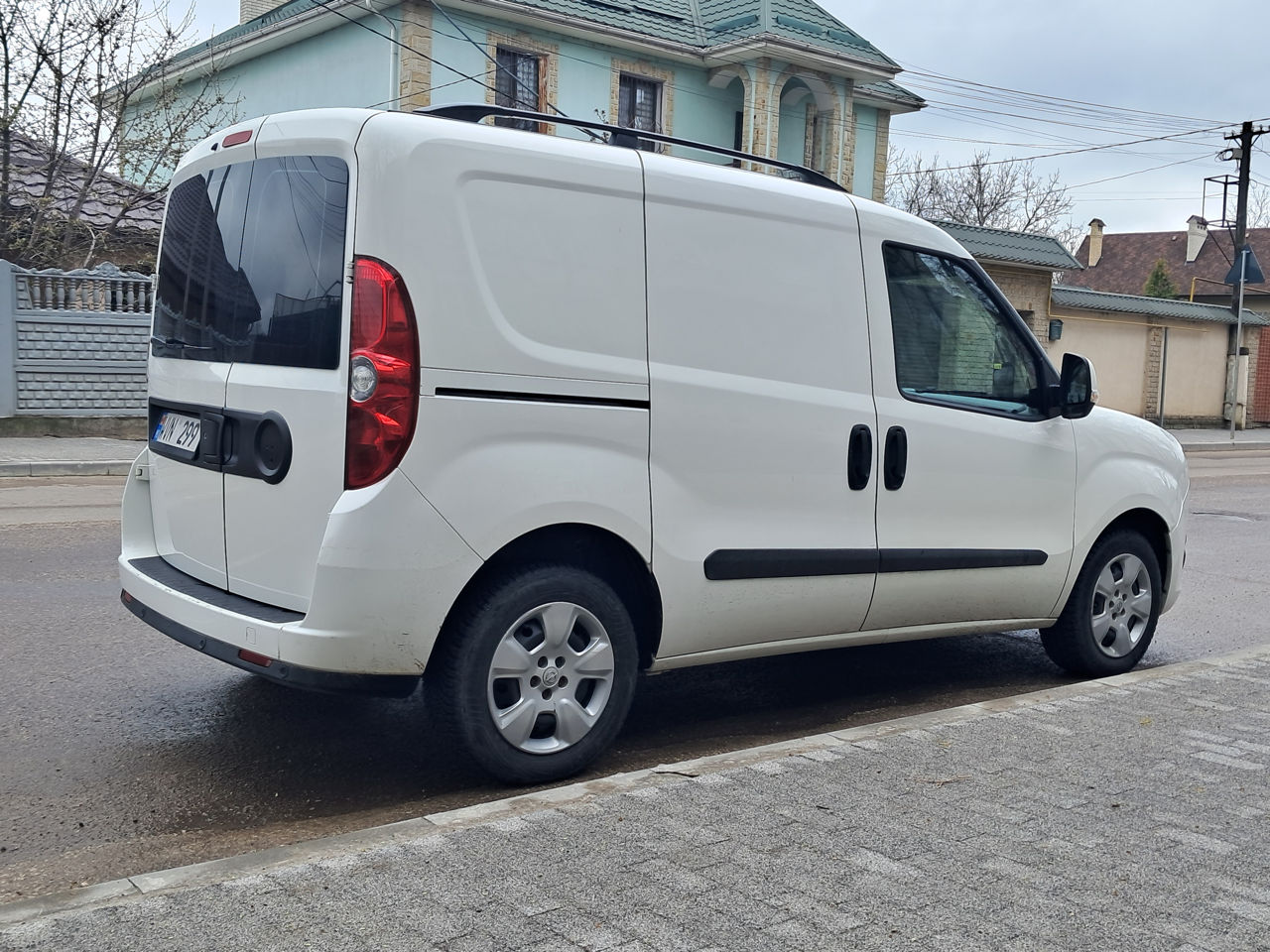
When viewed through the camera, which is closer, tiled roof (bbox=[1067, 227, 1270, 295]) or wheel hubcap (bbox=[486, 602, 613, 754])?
wheel hubcap (bbox=[486, 602, 613, 754])

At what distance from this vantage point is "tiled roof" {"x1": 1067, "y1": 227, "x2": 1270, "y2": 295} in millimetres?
58438

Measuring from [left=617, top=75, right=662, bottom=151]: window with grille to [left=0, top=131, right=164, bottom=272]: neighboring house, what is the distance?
916cm

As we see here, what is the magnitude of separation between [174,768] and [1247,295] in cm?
5538

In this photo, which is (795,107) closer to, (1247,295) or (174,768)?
(174,768)

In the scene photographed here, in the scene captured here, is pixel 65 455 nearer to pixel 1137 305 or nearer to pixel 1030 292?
pixel 1030 292

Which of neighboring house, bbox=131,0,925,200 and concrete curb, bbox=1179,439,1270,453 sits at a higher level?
neighboring house, bbox=131,0,925,200

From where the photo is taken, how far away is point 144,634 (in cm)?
606

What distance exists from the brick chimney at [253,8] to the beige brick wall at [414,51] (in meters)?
8.51

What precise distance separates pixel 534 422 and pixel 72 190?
1867 centimetres

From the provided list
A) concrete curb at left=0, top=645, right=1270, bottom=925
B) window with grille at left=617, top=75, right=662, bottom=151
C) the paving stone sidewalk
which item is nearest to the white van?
concrete curb at left=0, top=645, right=1270, bottom=925

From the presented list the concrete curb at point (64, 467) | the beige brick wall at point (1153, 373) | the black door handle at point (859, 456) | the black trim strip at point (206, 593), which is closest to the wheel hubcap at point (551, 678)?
the black trim strip at point (206, 593)

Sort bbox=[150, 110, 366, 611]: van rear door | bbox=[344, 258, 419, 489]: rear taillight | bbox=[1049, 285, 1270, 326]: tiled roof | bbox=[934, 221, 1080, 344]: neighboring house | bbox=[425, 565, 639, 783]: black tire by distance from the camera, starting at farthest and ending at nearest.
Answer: bbox=[1049, 285, 1270, 326]: tiled roof
bbox=[934, 221, 1080, 344]: neighboring house
bbox=[425, 565, 639, 783]: black tire
bbox=[150, 110, 366, 611]: van rear door
bbox=[344, 258, 419, 489]: rear taillight

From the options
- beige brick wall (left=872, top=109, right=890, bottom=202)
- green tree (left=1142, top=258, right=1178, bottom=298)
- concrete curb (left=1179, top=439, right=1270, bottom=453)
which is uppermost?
beige brick wall (left=872, top=109, right=890, bottom=202)

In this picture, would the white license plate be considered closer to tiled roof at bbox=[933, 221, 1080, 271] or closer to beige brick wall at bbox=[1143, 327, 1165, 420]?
tiled roof at bbox=[933, 221, 1080, 271]
